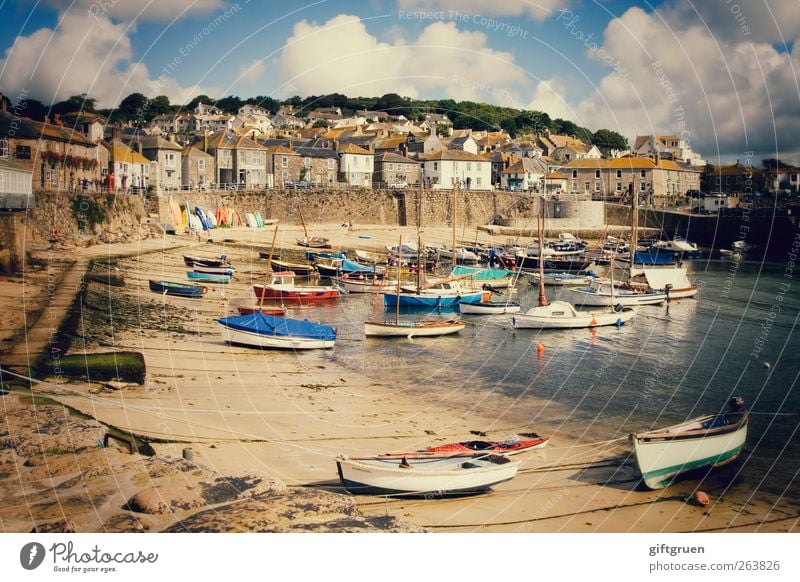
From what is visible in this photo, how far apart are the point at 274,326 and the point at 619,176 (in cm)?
5412

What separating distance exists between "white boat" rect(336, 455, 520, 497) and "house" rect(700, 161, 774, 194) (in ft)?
216

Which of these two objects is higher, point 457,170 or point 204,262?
point 457,170

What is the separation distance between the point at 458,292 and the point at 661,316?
27.8 feet

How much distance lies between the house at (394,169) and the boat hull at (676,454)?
2144 inches

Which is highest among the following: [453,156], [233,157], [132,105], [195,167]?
[132,105]

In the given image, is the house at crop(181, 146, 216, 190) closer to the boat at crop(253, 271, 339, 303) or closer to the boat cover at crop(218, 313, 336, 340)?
the boat at crop(253, 271, 339, 303)

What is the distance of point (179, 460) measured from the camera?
11539mm

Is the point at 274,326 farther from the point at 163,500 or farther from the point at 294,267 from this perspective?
the point at 294,267

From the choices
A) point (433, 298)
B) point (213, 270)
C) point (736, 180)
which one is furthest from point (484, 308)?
point (736, 180)

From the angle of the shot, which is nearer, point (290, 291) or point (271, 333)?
point (271, 333)

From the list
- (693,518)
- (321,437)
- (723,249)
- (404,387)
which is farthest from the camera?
(723,249)

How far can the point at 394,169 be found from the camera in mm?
67875

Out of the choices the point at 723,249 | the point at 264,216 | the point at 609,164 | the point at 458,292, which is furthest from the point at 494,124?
the point at 458,292

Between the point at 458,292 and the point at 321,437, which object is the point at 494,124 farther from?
the point at 321,437
